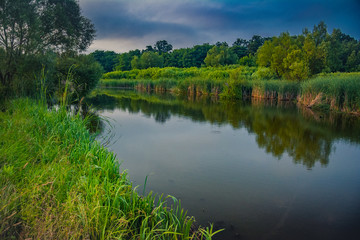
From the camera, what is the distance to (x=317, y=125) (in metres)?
11.9

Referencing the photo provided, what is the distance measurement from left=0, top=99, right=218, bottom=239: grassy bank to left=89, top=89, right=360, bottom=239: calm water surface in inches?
43.0

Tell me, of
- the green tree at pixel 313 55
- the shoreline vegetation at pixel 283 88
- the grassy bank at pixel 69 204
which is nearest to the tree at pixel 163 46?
the shoreline vegetation at pixel 283 88

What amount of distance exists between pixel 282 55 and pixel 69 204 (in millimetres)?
26750

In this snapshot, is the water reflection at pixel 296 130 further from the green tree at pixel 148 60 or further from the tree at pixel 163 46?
the tree at pixel 163 46

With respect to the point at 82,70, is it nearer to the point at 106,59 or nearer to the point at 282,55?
the point at 282,55

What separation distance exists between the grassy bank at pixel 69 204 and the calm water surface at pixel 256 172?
109cm

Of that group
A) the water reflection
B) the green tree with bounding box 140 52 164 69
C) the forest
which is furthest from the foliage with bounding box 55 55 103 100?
the green tree with bounding box 140 52 164 69

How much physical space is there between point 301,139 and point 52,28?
13.8m

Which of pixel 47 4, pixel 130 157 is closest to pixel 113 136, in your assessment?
pixel 130 157

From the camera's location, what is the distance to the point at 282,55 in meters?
25.8

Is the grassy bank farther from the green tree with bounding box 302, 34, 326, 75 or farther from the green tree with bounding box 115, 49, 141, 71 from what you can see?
the green tree with bounding box 115, 49, 141, 71

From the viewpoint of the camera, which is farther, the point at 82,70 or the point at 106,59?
the point at 106,59

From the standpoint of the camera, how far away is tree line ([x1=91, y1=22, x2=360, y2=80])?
2511cm

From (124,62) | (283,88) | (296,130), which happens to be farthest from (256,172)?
(124,62)
